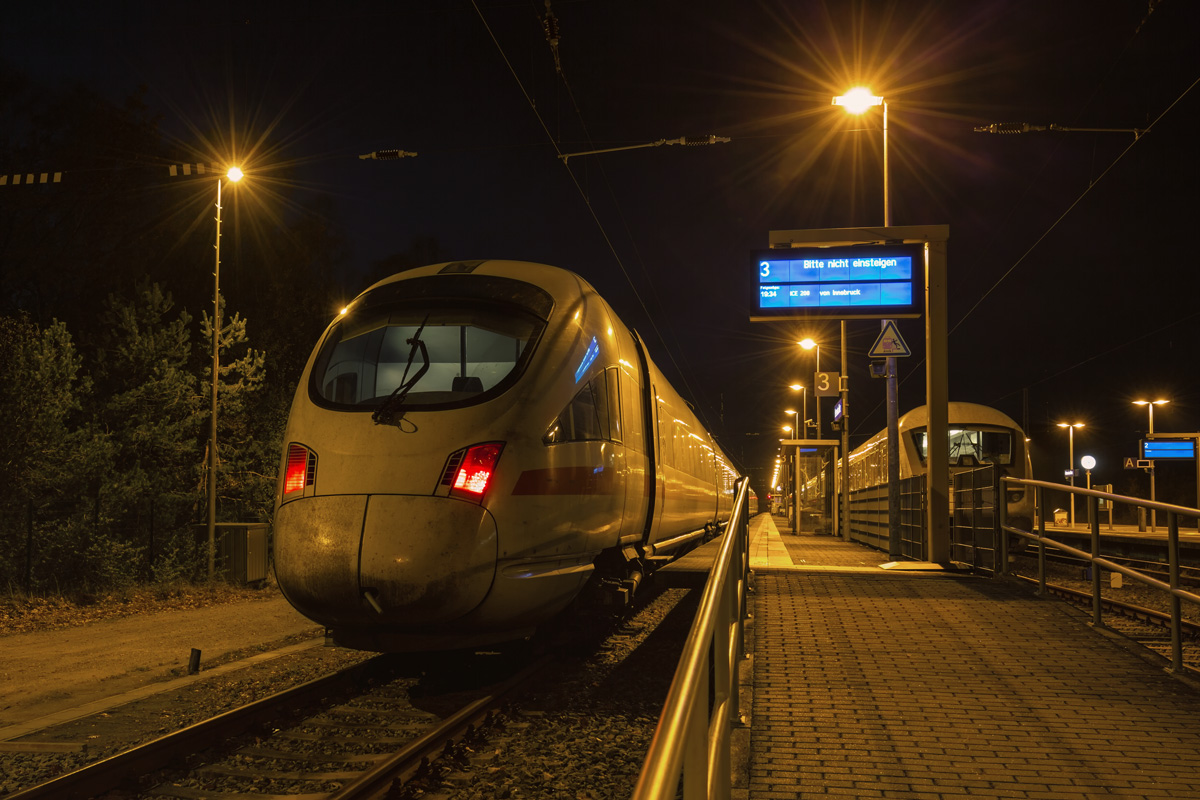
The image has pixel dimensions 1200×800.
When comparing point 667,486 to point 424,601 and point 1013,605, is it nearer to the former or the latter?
point 1013,605

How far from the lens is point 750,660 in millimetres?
7051

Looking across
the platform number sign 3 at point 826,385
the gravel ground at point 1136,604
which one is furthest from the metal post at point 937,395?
the platform number sign 3 at point 826,385

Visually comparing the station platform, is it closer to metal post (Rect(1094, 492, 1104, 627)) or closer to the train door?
metal post (Rect(1094, 492, 1104, 627))

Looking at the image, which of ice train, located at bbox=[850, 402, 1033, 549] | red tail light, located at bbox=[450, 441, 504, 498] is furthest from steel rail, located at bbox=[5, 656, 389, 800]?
ice train, located at bbox=[850, 402, 1033, 549]

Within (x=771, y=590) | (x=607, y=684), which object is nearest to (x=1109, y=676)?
(x=607, y=684)

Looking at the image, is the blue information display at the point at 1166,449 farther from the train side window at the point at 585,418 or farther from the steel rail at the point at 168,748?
the steel rail at the point at 168,748

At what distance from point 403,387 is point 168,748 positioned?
2.86 m

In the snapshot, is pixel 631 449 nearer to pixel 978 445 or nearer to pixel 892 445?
pixel 892 445

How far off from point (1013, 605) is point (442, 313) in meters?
5.86

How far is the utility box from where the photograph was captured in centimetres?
1806

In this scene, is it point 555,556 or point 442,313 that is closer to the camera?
point 555,556

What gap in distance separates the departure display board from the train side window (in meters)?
8.83

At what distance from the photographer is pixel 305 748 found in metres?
6.23

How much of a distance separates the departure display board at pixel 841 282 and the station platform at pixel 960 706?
794 centimetres
